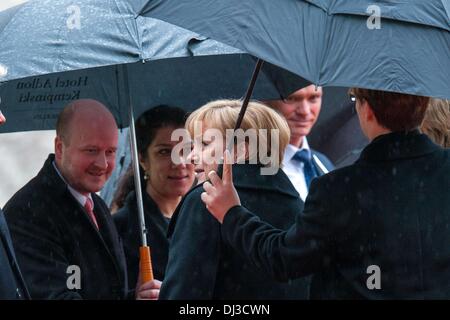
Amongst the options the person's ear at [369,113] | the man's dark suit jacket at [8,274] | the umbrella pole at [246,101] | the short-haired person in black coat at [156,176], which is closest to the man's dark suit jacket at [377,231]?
the person's ear at [369,113]

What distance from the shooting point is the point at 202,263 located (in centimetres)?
534

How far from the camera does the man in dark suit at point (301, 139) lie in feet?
25.8

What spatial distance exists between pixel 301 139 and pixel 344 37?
323 centimetres

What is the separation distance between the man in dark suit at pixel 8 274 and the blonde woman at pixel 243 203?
1.87 ft

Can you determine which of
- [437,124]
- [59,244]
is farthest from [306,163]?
[59,244]

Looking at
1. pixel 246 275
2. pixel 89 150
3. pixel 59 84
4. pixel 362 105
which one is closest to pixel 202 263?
pixel 246 275

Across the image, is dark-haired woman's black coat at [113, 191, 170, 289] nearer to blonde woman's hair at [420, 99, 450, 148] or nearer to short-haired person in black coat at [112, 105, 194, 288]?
short-haired person in black coat at [112, 105, 194, 288]

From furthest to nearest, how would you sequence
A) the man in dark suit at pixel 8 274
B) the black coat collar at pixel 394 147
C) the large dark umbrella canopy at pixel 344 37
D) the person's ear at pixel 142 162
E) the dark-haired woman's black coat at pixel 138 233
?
1. the person's ear at pixel 142 162
2. the dark-haired woman's black coat at pixel 138 233
3. the man in dark suit at pixel 8 274
4. the black coat collar at pixel 394 147
5. the large dark umbrella canopy at pixel 344 37

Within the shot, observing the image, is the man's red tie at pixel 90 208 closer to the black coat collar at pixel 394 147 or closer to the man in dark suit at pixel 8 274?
the man in dark suit at pixel 8 274

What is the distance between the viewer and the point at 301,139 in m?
8.15

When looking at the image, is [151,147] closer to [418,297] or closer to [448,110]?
[448,110]

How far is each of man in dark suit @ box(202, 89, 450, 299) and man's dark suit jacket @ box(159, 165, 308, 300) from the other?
31cm

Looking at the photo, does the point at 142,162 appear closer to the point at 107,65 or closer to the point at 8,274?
the point at 107,65

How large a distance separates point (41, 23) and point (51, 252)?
3.42 feet
